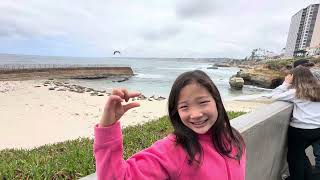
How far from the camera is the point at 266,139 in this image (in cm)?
331

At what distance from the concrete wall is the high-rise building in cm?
11605

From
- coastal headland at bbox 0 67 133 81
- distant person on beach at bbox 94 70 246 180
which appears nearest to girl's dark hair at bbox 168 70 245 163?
distant person on beach at bbox 94 70 246 180

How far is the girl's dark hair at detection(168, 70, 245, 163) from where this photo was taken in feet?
5.07

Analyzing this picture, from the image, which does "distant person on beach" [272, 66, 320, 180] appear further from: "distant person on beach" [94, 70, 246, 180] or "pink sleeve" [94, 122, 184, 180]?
"pink sleeve" [94, 122, 184, 180]

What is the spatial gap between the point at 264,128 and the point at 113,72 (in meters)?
60.2

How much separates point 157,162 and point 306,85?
9.78ft

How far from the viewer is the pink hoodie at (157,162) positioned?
1256mm

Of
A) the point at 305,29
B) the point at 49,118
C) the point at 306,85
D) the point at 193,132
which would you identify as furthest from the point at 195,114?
the point at 305,29

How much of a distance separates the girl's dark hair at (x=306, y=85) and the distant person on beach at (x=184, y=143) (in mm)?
2360

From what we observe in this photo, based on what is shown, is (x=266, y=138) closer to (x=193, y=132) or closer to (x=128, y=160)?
(x=193, y=132)

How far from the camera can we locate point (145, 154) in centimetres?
143

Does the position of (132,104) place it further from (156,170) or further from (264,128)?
(264,128)

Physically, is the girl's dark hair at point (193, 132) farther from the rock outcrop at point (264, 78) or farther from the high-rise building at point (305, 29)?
the high-rise building at point (305, 29)

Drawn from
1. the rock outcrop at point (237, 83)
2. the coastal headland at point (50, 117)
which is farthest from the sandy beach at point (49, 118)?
the rock outcrop at point (237, 83)
